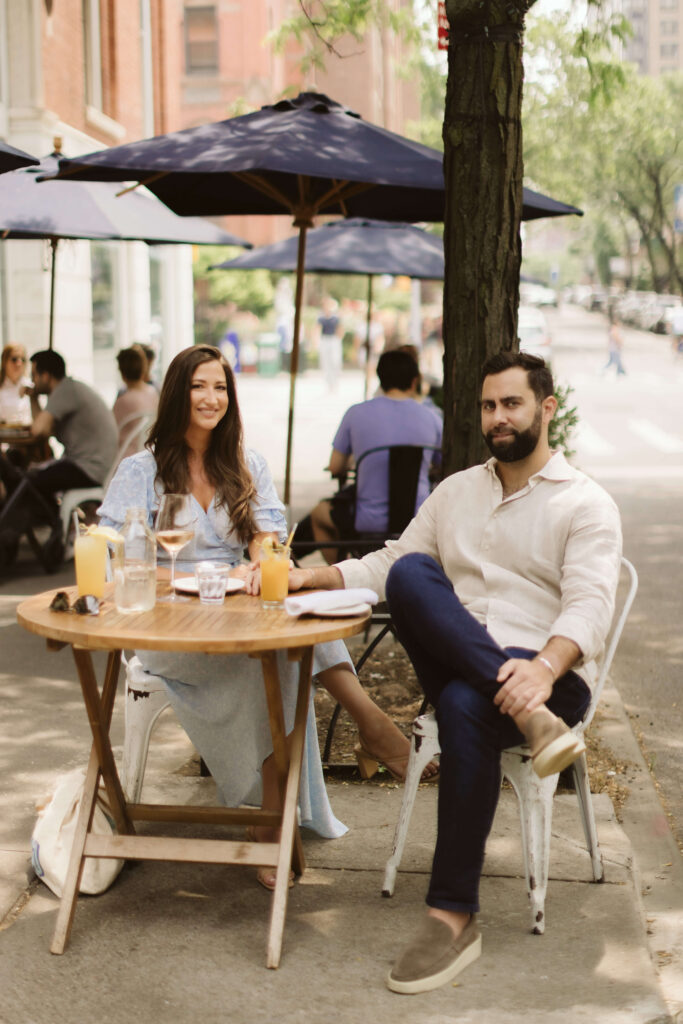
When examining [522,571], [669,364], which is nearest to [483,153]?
[522,571]

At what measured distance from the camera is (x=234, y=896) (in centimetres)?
363

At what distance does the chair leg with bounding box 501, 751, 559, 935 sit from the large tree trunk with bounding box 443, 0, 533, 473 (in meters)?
1.84

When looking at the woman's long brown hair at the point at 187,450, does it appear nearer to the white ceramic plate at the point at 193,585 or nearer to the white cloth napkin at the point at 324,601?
the white ceramic plate at the point at 193,585

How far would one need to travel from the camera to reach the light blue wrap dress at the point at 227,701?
148 inches

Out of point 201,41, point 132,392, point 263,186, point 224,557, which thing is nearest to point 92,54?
point 132,392

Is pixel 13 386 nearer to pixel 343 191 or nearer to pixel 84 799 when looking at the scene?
pixel 343 191

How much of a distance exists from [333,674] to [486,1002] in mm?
1189

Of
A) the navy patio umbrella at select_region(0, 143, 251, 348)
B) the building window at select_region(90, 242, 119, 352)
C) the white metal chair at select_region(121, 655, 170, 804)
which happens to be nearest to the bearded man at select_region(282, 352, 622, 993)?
the white metal chair at select_region(121, 655, 170, 804)

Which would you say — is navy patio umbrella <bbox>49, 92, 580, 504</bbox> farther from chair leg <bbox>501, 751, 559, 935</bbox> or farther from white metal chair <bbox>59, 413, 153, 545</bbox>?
chair leg <bbox>501, 751, 559, 935</bbox>

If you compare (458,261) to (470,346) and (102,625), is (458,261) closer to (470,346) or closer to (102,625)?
(470,346)

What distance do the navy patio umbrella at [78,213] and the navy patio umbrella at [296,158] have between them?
0.95 meters

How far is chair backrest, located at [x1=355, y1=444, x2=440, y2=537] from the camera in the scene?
6375mm

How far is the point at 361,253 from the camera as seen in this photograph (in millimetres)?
10992

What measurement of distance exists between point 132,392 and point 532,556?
6454 mm
